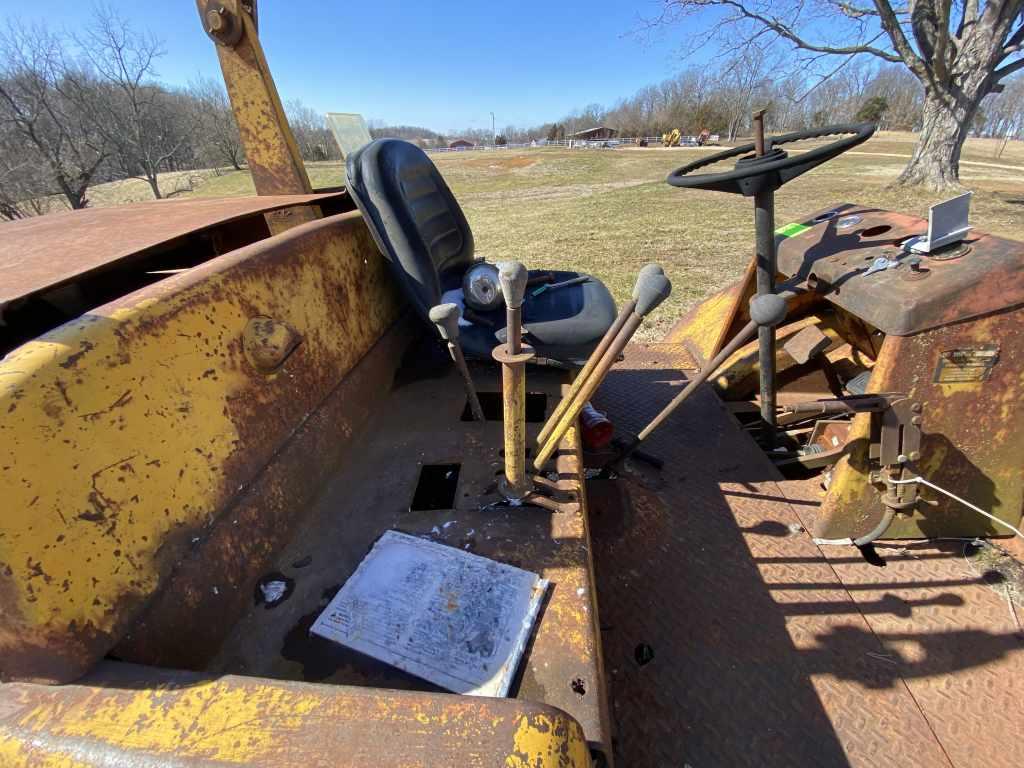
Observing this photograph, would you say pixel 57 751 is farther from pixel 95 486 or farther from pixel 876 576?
pixel 876 576

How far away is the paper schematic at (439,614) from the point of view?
0.84 meters

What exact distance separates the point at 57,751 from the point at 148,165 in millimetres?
23598

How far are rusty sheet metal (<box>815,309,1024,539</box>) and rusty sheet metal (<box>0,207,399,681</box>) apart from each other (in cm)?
159

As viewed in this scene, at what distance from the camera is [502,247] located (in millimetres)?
7305

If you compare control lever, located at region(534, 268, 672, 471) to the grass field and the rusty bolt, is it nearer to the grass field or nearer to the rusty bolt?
the rusty bolt

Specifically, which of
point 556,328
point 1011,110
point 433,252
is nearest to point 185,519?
point 556,328

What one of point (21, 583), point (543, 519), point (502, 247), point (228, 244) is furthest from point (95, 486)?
point (502, 247)

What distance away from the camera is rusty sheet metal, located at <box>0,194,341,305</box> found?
977mm

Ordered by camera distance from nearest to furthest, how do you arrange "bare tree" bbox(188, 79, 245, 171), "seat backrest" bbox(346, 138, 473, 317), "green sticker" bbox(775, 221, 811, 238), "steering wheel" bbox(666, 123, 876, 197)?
"steering wheel" bbox(666, 123, 876, 197) < "seat backrest" bbox(346, 138, 473, 317) < "green sticker" bbox(775, 221, 811, 238) < "bare tree" bbox(188, 79, 245, 171)

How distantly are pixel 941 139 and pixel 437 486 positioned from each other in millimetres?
12464

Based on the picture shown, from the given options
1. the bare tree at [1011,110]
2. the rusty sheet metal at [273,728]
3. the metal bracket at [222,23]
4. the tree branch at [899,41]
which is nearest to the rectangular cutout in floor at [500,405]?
the rusty sheet metal at [273,728]

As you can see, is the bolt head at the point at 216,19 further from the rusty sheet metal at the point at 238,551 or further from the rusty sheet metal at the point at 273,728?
the rusty sheet metal at the point at 273,728

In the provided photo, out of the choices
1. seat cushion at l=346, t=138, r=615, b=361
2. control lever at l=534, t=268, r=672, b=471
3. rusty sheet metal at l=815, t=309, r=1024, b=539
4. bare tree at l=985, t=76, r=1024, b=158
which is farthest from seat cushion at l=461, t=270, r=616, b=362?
bare tree at l=985, t=76, r=1024, b=158

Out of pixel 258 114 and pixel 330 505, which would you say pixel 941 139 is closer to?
pixel 258 114
